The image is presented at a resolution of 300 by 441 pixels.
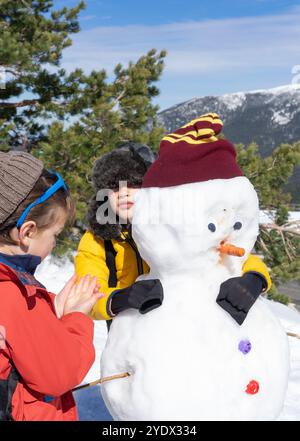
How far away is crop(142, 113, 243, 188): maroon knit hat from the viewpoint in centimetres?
148

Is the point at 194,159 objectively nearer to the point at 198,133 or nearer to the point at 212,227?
the point at 198,133

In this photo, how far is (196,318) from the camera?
4.70 ft

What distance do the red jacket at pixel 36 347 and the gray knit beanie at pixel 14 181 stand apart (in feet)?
0.51

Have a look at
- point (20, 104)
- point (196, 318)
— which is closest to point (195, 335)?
point (196, 318)

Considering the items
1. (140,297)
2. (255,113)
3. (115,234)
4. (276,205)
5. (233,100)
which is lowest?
(255,113)

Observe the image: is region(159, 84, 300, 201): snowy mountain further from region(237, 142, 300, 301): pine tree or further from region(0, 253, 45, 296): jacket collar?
region(0, 253, 45, 296): jacket collar

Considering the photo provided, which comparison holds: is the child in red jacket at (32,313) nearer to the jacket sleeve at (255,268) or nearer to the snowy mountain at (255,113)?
the jacket sleeve at (255,268)

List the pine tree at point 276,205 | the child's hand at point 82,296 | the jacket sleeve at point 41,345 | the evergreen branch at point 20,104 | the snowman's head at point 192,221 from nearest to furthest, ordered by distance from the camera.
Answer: the jacket sleeve at point 41,345 < the child's hand at point 82,296 < the snowman's head at point 192,221 < the evergreen branch at point 20,104 < the pine tree at point 276,205

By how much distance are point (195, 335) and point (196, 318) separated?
51 mm

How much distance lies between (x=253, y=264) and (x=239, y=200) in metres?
0.28

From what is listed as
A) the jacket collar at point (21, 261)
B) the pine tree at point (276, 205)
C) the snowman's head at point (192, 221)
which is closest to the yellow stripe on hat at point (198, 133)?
the snowman's head at point (192, 221)

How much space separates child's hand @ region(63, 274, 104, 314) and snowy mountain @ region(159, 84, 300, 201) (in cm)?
13399

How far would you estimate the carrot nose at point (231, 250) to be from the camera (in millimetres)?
1431

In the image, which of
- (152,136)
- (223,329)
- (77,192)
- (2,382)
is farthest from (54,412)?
(152,136)
